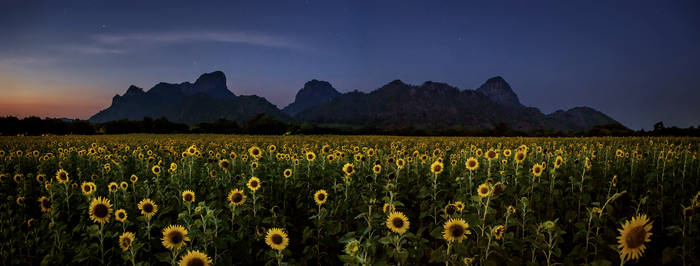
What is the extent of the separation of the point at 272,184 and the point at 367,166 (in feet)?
8.07

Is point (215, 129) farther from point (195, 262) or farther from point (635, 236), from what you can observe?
point (635, 236)

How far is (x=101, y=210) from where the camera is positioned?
11.2 ft

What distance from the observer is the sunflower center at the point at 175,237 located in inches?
111

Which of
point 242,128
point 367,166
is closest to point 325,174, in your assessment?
point 367,166

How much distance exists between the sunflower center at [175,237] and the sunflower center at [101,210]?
3.68 feet

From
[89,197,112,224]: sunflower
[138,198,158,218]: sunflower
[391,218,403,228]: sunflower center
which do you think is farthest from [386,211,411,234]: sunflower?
[89,197,112,224]: sunflower

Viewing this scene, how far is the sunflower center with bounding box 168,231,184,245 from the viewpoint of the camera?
2.83 metres

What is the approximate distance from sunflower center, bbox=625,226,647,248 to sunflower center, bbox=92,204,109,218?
4.60m

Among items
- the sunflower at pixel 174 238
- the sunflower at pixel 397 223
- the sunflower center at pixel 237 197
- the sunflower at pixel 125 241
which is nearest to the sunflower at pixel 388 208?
the sunflower at pixel 397 223

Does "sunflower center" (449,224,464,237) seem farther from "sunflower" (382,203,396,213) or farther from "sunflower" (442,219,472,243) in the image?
"sunflower" (382,203,396,213)

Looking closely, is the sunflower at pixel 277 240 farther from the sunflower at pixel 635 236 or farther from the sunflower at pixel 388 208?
the sunflower at pixel 635 236

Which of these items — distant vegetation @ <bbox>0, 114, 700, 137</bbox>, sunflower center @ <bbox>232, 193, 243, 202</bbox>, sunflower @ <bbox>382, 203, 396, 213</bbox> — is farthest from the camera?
distant vegetation @ <bbox>0, 114, 700, 137</bbox>

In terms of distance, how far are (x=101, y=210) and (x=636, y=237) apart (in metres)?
4.67

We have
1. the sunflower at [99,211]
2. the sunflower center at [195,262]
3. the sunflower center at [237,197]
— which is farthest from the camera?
the sunflower center at [237,197]
